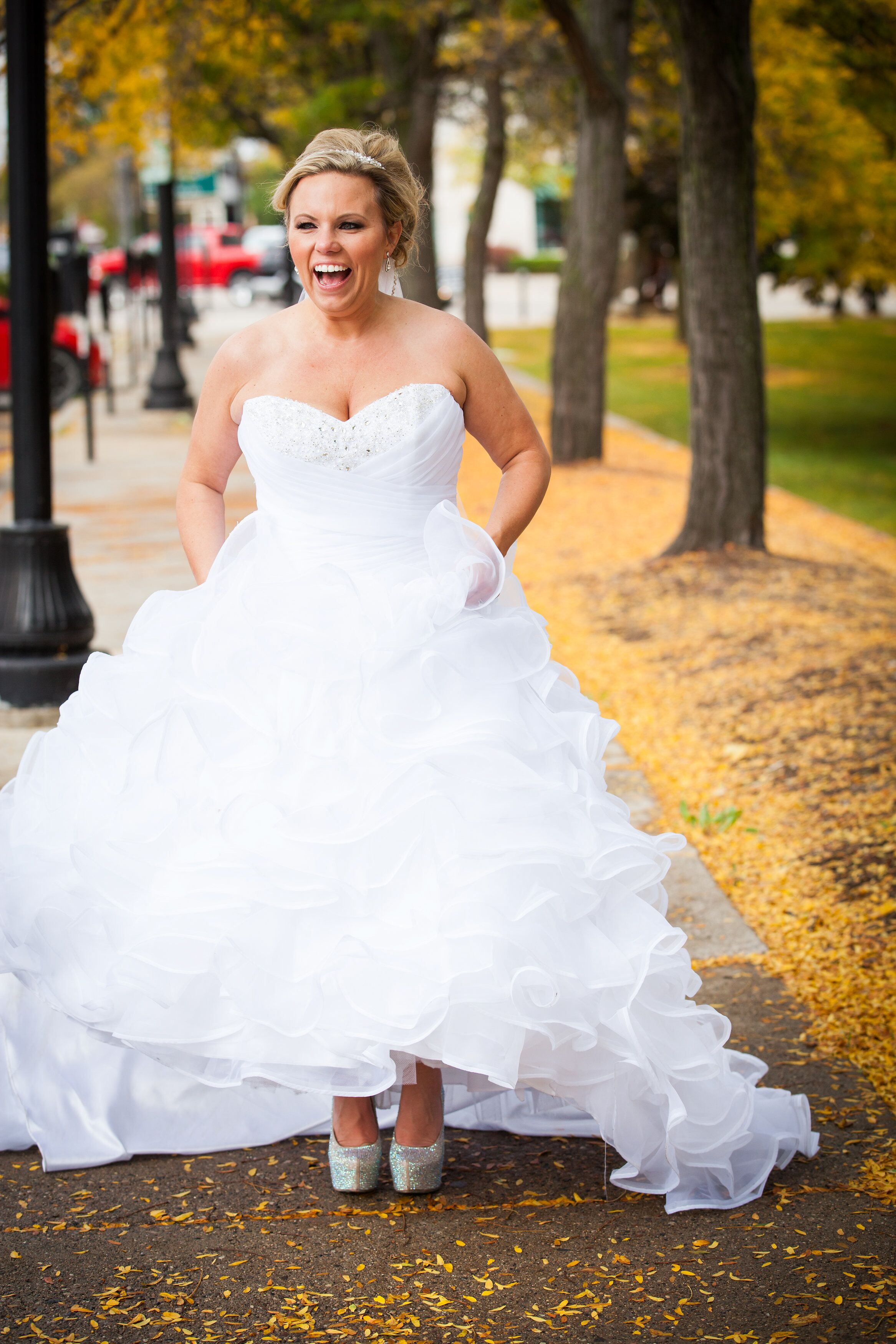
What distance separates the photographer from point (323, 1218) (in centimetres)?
334

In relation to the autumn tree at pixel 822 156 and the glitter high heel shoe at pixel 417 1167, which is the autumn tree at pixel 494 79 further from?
the glitter high heel shoe at pixel 417 1167

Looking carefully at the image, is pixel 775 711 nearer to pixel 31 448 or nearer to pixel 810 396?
pixel 31 448

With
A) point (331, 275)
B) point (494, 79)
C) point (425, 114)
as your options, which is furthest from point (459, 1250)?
point (425, 114)

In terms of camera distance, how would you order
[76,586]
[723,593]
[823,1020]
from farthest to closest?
[723,593] < [76,586] < [823,1020]

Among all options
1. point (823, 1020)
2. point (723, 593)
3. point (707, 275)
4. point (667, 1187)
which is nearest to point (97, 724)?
point (667, 1187)

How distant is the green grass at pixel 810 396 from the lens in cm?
1698

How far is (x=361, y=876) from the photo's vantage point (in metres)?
3.10

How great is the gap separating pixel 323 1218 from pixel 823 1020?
173 centimetres

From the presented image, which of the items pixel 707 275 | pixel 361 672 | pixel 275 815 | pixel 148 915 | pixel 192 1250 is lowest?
pixel 192 1250

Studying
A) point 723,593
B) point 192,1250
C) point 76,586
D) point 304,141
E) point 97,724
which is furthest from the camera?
point 304,141

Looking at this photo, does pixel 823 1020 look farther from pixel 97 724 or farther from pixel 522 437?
pixel 97 724

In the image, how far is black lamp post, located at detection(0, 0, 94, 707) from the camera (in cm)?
673

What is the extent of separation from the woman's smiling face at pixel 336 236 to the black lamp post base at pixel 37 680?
3959 mm

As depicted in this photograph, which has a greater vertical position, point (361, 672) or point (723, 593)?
point (361, 672)
